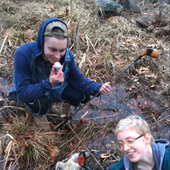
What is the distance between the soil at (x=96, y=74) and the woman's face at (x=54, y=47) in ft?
3.56

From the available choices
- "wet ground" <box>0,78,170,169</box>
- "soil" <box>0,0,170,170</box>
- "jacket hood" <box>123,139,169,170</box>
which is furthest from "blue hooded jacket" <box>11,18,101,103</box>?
"jacket hood" <box>123,139,169,170</box>

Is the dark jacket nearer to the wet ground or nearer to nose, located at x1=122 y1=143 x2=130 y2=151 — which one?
nose, located at x1=122 y1=143 x2=130 y2=151

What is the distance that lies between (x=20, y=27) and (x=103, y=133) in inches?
147

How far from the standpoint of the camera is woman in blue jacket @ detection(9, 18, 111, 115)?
2461 mm

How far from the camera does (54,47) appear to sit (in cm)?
246

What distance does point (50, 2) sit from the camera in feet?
23.7

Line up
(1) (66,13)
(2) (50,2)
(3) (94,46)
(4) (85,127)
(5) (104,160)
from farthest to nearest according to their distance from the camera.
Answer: (2) (50,2) < (1) (66,13) < (3) (94,46) < (4) (85,127) < (5) (104,160)

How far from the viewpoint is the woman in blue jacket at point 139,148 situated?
6.17 ft

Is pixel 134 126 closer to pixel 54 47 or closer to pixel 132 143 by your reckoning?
pixel 132 143

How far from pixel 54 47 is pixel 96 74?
2177 millimetres

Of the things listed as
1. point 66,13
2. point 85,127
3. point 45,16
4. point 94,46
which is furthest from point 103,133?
point 45,16

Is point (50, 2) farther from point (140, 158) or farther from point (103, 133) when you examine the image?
point (140, 158)

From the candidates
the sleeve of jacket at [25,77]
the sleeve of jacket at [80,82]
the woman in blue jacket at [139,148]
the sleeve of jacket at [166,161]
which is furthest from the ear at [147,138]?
the sleeve of jacket at [25,77]

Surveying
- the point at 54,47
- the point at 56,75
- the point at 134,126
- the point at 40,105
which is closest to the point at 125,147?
the point at 134,126
